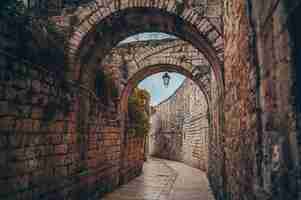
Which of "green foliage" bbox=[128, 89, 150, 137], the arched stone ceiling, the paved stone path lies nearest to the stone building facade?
the paved stone path

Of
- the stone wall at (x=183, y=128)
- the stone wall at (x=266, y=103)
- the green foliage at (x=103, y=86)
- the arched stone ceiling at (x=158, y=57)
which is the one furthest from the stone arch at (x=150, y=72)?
the stone wall at (x=266, y=103)

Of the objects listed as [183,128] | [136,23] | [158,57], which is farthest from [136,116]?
[183,128]

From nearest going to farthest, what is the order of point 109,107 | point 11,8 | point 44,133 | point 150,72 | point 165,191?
point 11,8 < point 44,133 < point 165,191 < point 109,107 < point 150,72

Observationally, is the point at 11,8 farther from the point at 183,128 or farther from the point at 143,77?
the point at 183,128

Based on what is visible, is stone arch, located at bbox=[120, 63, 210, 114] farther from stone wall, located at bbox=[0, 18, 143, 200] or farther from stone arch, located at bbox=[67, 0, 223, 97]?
stone arch, located at bbox=[67, 0, 223, 97]

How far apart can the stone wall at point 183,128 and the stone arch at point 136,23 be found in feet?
15.7

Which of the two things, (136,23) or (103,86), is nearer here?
(136,23)

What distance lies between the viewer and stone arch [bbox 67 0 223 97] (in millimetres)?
4883

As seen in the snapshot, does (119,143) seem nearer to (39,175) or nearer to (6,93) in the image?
(39,175)

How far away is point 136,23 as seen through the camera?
5.55m

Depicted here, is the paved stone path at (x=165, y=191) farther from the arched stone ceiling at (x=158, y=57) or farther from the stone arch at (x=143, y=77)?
the arched stone ceiling at (x=158, y=57)

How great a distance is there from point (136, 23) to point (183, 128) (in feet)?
42.5

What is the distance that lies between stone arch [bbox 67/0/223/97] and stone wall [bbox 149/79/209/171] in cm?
478

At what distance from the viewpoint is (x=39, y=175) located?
12.1 ft
